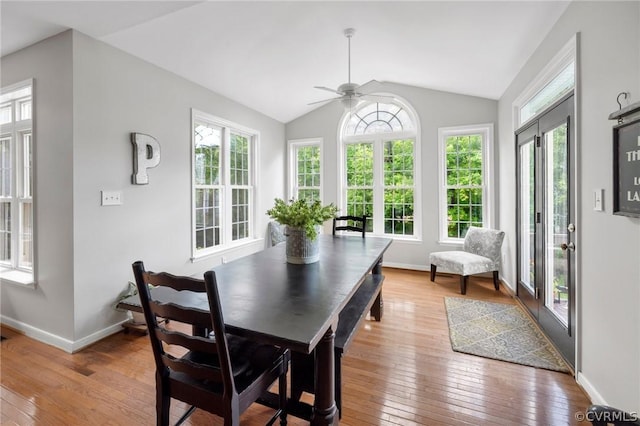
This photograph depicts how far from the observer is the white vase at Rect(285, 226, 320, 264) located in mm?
2127

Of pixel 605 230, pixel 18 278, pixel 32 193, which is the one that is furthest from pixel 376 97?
pixel 18 278

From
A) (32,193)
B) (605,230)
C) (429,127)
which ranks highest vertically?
(429,127)

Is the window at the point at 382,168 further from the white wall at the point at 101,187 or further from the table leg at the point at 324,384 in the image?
the table leg at the point at 324,384

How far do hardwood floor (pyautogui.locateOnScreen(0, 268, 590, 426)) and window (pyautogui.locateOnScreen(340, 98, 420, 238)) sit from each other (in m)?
2.66

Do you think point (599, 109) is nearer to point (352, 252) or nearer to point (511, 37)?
point (511, 37)

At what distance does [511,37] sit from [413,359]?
3.12 metres

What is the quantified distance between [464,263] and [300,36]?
3.37 m

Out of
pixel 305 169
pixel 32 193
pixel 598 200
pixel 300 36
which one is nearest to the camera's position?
pixel 598 200

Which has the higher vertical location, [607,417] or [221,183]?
[221,183]

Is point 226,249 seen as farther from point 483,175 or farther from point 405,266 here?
point 483,175

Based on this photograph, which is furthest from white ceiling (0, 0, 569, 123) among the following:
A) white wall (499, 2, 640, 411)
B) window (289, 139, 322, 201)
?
window (289, 139, 322, 201)

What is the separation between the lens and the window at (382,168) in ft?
16.8

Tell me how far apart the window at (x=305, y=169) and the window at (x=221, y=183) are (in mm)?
1062

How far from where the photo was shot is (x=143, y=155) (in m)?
2.99
